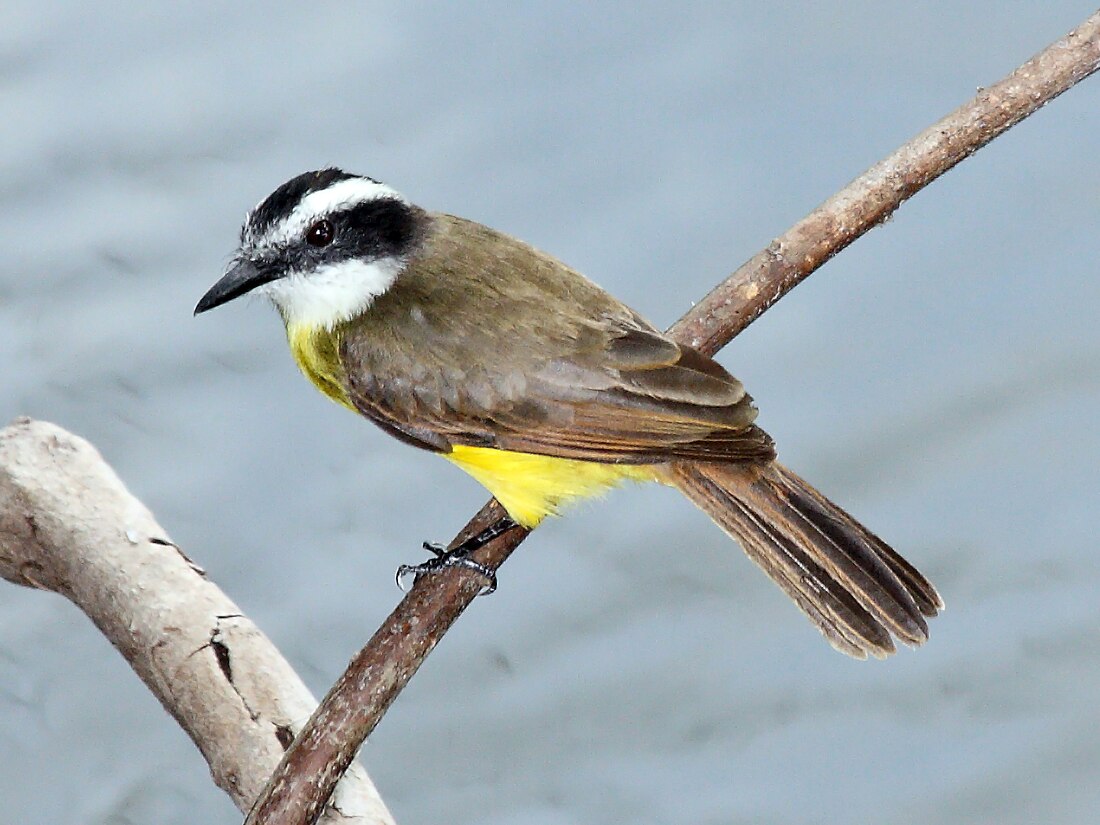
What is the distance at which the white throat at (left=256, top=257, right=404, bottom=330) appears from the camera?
3.07m

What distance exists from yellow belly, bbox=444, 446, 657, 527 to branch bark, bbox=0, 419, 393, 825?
51 cm

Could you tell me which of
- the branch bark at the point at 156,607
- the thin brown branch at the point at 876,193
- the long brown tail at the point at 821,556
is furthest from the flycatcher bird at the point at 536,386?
the branch bark at the point at 156,607

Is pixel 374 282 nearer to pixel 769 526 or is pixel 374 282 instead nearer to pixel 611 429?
pixel 611 429

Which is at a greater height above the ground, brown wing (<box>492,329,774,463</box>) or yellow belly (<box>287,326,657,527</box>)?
brown wing (<box>492,329,774,463</box>)

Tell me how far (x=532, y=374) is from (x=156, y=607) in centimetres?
83

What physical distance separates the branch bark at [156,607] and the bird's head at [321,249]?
47cm

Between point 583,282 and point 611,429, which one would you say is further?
point 583,282

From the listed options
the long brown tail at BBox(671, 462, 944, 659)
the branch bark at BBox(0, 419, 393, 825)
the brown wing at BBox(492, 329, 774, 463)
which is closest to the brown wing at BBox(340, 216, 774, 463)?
the brown wing at BBox(492, 329, 774, 463)

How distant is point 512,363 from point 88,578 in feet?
3.01

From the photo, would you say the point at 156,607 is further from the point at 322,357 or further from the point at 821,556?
the point at 821,556

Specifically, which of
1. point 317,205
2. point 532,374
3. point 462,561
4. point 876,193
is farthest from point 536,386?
point 876,193

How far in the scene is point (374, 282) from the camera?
308cm

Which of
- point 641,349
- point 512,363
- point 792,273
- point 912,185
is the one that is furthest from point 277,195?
point 912,185

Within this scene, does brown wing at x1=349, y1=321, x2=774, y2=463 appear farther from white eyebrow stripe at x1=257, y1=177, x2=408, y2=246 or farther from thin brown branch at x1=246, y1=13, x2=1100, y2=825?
white eyebrow stripe at x1=257, y1=177, x2=408, y2=246
